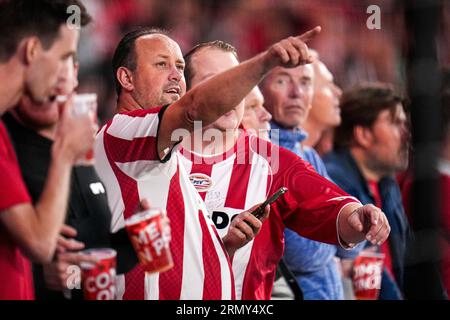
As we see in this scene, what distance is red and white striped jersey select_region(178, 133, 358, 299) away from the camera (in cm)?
245

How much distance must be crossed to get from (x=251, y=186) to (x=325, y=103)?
97 centimetres

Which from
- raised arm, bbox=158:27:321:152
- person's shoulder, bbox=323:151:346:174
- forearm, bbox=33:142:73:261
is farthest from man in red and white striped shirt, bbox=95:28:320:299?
person's shoulder, bbox=323:151:346:174

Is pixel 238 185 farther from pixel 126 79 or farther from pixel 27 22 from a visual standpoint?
pixel 27 22

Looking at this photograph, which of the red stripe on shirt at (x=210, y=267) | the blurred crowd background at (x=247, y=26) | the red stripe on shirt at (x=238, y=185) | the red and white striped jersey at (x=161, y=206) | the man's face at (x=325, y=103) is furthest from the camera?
the man's face at (x=325, y=103)

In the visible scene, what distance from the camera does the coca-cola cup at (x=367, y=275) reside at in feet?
9.66

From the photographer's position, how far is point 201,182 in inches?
96.5

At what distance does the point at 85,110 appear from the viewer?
76.3 inches

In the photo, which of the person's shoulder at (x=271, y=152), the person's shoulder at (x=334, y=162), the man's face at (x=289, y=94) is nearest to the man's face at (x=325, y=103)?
the person's shoulder at (x=334, y=162)

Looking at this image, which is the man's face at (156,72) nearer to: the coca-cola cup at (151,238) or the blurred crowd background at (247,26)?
the blurred crowd background at (247,26)

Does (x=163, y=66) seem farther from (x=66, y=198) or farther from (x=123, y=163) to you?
(x=66, y=198)

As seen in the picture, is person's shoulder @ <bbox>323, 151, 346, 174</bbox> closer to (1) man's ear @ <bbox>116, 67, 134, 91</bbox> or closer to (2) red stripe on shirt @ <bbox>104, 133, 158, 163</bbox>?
(1) man's ear @ <bbox>116, 67, 134, 91</bbox>

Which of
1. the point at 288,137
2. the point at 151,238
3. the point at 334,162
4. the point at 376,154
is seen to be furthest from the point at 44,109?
the point at 376,154

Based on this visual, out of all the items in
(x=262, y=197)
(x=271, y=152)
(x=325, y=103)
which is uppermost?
(x=325, y=103)
